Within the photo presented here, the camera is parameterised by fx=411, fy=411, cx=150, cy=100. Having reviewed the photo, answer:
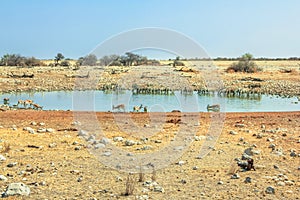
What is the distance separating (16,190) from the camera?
6473 millimetres

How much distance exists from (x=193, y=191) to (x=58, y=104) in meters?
20.0

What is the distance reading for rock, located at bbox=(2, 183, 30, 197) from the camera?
643cm

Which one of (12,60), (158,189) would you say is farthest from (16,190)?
(12,60)

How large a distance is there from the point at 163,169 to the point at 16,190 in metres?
2.92

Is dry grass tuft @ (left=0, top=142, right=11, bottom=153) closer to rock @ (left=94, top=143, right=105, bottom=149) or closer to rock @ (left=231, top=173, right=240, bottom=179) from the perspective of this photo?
rock @ (left=94, top=143, right=105, bottom=149)

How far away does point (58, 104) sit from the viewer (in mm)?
25781

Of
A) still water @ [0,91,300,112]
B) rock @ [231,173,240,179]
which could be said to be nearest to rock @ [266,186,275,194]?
rock @ [231,173,240,179]

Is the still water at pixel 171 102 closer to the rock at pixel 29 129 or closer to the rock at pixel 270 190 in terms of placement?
the rock at pixel 29 129

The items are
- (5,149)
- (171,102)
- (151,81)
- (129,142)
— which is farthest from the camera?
(151,81)

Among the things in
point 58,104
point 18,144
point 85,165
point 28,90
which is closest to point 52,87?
point 28,90

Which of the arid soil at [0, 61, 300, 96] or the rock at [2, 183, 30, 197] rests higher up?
the arid soil at [0, 61, 300, 96]

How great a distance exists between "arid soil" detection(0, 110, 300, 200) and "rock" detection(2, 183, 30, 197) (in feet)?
0.31

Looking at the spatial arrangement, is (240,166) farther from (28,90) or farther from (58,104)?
(28,90)

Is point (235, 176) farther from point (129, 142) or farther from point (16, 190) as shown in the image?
point (16, 190)
